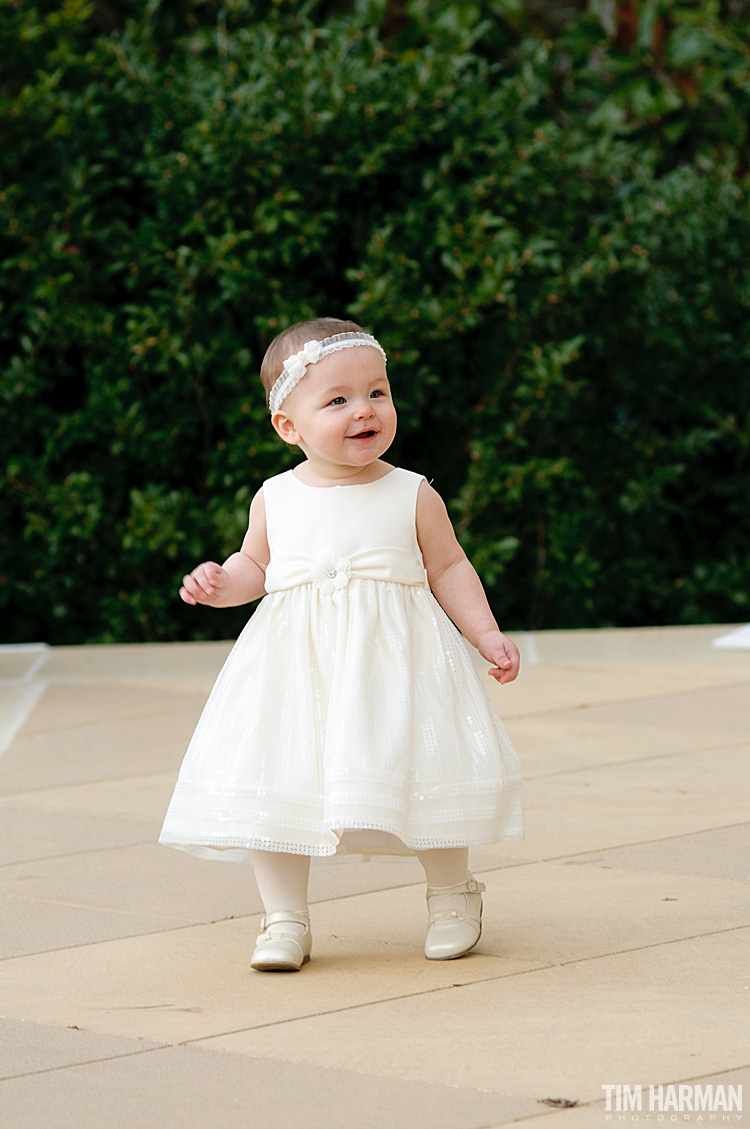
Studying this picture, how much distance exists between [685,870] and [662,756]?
3.98 feet

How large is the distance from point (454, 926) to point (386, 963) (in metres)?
0.14

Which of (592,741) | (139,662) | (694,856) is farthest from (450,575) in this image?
(139,662)

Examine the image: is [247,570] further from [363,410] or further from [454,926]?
[454,926]

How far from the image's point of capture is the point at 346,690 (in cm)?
276

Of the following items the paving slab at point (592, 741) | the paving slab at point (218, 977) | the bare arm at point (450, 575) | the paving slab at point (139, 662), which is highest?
the bare arm at point (450, 575)

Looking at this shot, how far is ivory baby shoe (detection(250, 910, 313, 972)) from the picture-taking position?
2719 millimetres

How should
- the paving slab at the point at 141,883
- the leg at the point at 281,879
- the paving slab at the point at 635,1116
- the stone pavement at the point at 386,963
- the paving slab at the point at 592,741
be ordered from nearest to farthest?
1. the paving slab at the point at 635,1116
2. the stone pavement at the point at 386,963
3. the leg at the point at 281,879
4. the paving slab at the point at 141,883
5. the paving slab at the point at 592,741

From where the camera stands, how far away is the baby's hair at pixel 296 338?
114 inches

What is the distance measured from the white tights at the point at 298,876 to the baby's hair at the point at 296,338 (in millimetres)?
880

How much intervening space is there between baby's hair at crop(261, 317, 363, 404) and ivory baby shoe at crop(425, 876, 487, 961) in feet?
3.29

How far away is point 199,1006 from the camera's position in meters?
2.54

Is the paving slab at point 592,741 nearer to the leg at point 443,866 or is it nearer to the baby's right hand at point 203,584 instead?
the leg at point 443,866

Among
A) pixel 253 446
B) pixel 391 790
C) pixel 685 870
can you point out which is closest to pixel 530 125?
pixel 253 446

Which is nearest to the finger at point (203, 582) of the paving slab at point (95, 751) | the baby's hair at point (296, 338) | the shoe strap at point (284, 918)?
the baby's hair at point (296, 338)
